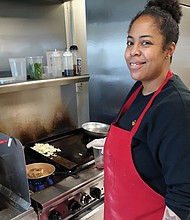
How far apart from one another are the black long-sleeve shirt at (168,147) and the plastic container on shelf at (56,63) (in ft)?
2.62

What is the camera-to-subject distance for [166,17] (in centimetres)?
78

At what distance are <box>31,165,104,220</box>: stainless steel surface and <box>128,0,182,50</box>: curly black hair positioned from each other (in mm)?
718

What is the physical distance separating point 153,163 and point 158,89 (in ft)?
0.84

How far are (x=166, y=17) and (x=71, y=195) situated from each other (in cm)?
83

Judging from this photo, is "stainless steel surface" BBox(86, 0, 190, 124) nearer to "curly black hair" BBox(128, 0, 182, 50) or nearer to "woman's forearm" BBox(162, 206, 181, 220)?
"curly black hair" BBox(128, 0, 182, 50)

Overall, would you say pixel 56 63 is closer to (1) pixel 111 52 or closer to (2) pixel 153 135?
(1) pixel 111 52

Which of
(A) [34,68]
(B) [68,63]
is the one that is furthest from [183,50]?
(A) [34,68]

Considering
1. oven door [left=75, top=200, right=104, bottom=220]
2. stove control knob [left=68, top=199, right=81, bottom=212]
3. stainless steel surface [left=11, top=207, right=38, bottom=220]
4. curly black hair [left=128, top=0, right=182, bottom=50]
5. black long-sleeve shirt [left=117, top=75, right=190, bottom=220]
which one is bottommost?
oven door [left=75, top=200, right=104, bottom=220]

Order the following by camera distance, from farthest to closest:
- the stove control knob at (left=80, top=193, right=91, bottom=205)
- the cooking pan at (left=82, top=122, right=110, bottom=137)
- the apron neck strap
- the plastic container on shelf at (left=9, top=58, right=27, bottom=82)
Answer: the cooking pan at (left=82, top=122, right=110, bottom=137) → the plastic container on shelf at (left=9, top=58, right=27, bottom=82) → the stove control knob at (left=80, top=193, right=91, bottom=205) → the apron neck strap

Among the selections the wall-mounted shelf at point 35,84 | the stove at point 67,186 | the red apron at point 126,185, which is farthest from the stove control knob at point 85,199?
the wall-mounted shelf at point 35,84

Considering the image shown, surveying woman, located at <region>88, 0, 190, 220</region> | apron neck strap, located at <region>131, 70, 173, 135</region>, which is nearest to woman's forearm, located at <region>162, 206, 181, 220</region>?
woman, located at <region>88, 0, 190, 220</region>

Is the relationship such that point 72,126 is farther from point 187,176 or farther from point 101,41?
point 187,176

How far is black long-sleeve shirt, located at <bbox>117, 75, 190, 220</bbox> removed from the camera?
2.26 ft

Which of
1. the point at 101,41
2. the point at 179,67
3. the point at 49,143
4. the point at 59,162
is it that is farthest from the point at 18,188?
the point at 179,67
